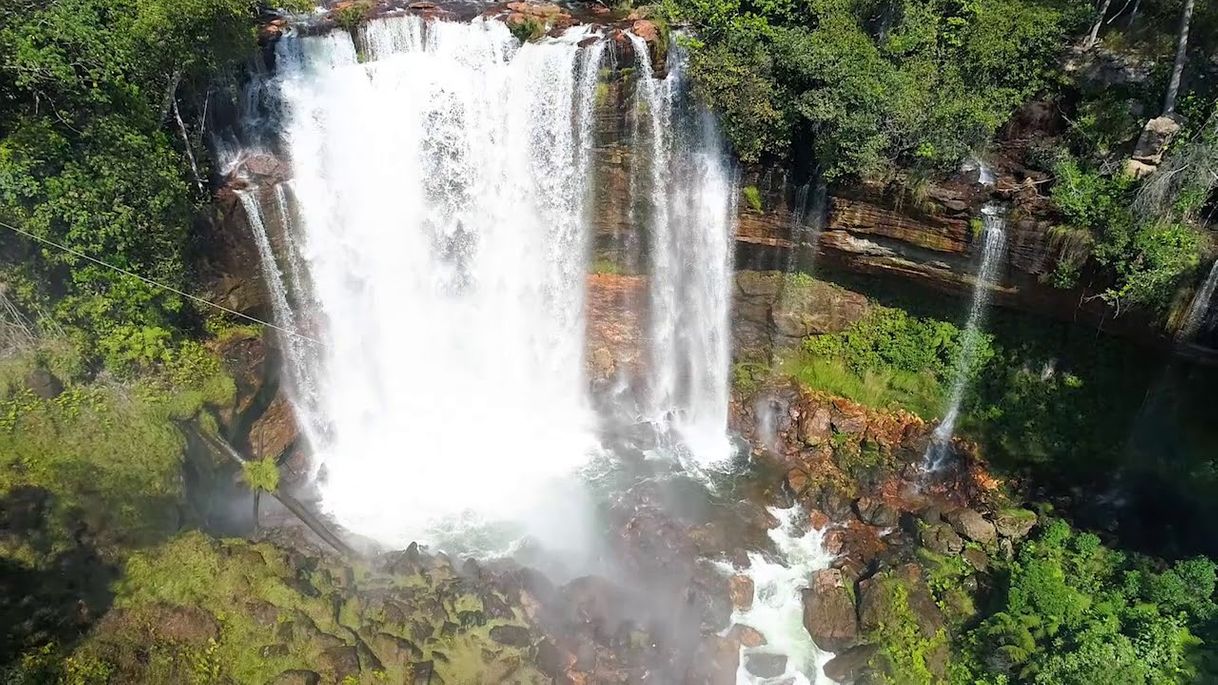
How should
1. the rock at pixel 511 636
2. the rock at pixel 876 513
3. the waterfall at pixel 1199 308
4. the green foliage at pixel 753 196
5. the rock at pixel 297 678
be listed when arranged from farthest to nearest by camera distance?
the green foliage at pixel 753 196 → the rock at pixel 876 513 → the rock at pixel 511 636 → the waterfall at pixel 1199 308 → the rock at pixel 297 678

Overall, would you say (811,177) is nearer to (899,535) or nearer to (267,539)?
(899,535)

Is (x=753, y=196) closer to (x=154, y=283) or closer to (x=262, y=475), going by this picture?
(x=262, y=475)

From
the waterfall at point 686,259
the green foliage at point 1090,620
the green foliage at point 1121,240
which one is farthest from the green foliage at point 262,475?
the green foliage at point 1121,240

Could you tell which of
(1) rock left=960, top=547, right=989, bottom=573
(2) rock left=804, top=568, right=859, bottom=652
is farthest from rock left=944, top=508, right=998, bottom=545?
(2) rock left=804, top=568, right=859, bottom=652

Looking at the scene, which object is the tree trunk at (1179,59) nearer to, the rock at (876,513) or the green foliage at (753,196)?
the green foliage at (753,196)

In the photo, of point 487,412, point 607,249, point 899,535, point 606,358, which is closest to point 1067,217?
point 899,535

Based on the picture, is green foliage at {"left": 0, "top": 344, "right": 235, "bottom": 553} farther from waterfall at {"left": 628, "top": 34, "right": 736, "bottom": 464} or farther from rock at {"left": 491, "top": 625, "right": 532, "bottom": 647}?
waterfall at {"left": 628, "top": 34, "right": 736, "bottom": 464}

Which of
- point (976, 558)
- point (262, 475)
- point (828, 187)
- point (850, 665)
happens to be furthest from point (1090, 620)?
point (262, 475)
